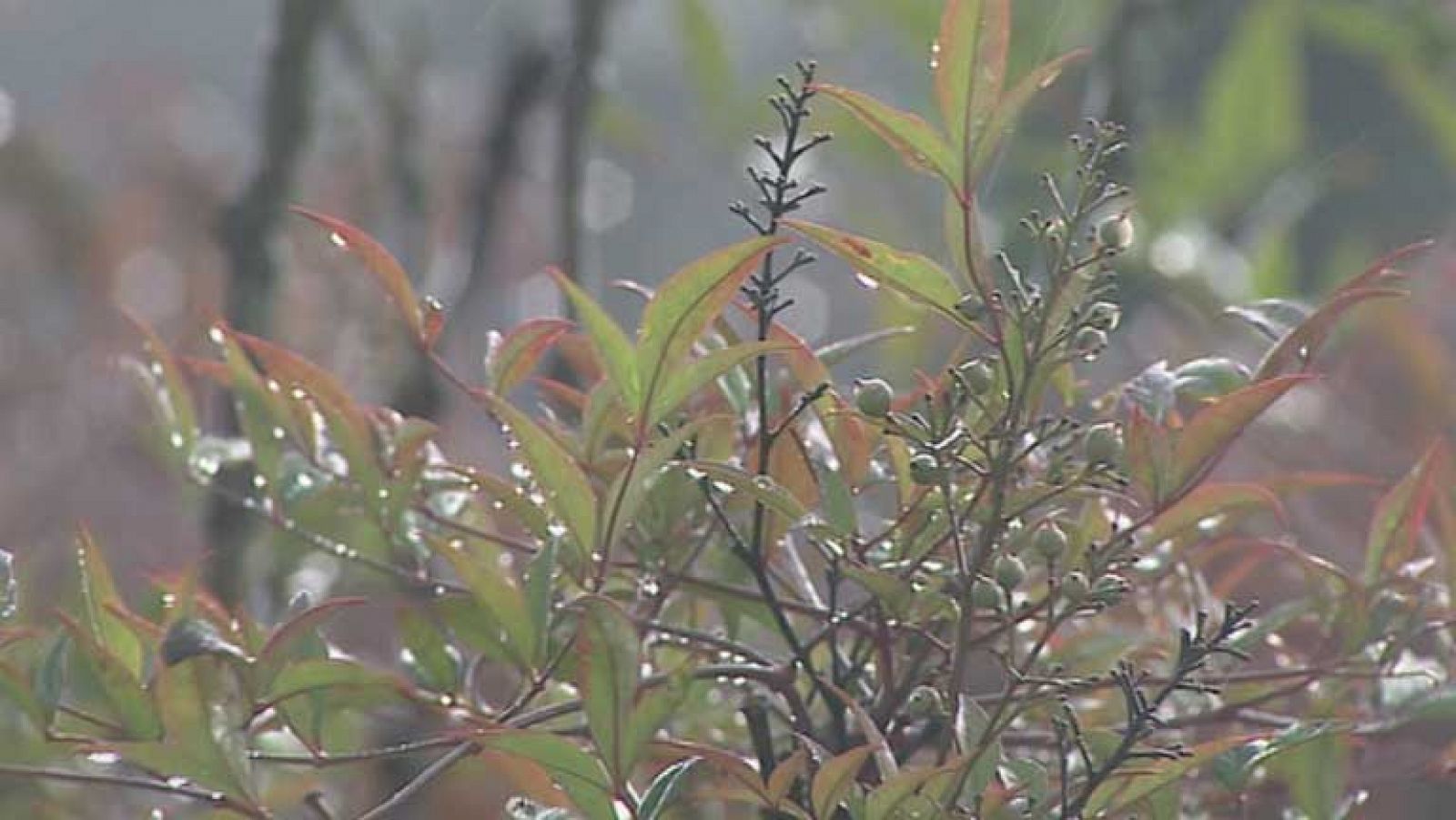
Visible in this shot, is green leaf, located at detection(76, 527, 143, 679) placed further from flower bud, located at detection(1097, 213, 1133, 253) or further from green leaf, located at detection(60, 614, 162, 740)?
flower bud, located at detection(1097, 213, 1133, 253)

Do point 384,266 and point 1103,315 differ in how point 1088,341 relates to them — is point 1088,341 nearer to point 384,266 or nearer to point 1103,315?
point 1103,315

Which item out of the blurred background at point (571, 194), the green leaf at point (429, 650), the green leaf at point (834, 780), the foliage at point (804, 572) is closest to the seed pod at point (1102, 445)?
the foliage at point (804, 572)

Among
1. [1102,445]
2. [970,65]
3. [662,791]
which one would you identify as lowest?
[662,791]

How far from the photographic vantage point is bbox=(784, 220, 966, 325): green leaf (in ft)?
2.07

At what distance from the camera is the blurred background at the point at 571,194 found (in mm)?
1557

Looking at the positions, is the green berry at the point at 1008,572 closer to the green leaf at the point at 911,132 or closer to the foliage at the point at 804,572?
the foliage at the point at 804,572

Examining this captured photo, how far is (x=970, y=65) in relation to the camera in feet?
2.05

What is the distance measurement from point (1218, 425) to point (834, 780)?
16 centimetres

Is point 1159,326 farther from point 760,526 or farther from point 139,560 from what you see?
point 760,526

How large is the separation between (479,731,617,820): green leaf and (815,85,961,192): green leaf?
0.19m

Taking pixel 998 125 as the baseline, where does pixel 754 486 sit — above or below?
below

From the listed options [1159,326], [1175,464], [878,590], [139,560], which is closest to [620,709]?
[878,590]

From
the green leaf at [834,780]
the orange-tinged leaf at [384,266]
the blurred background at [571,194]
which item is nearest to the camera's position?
the green leaf at [834,780]

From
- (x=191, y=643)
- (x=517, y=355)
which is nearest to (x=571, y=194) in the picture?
(x=517, y=355)
